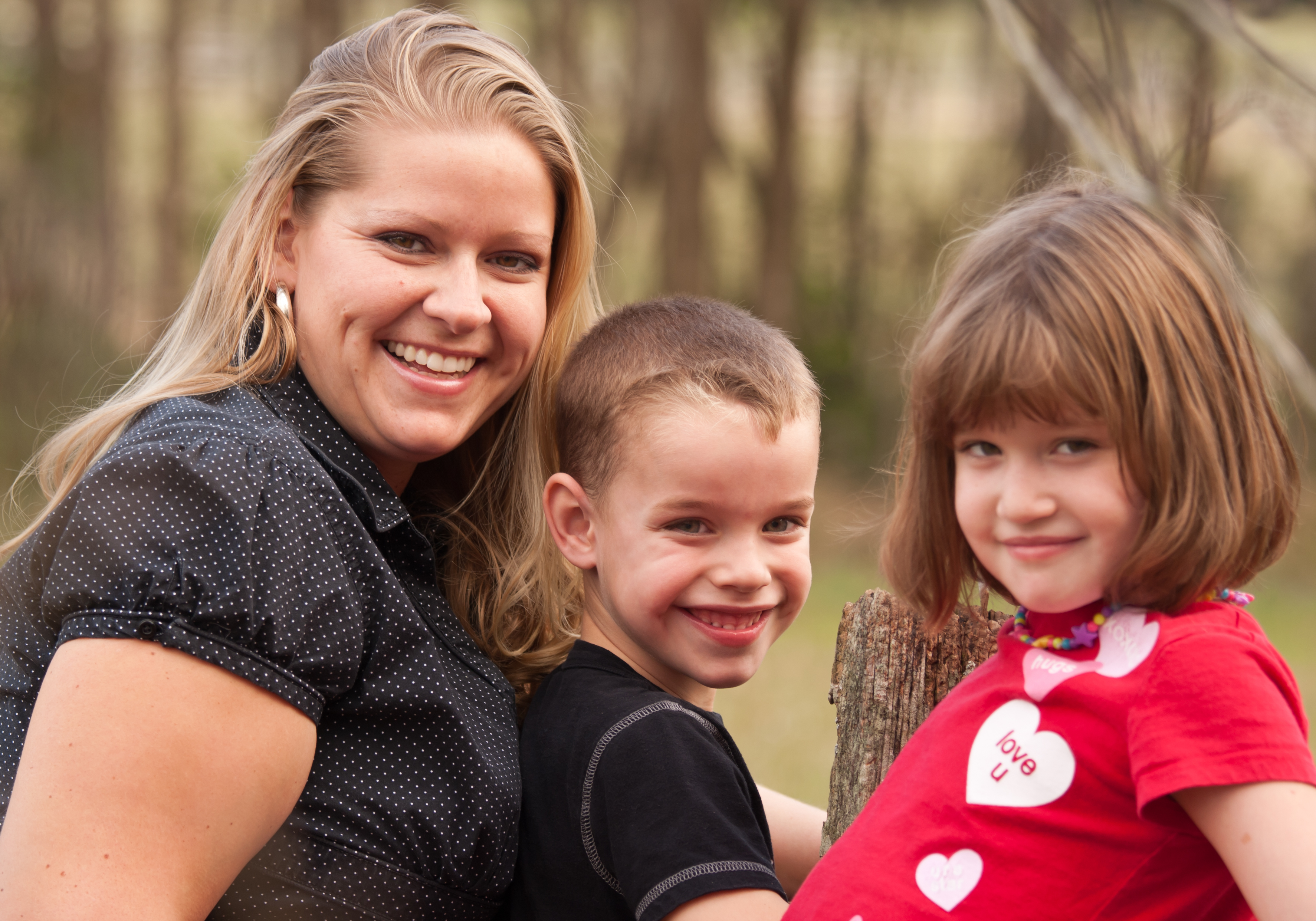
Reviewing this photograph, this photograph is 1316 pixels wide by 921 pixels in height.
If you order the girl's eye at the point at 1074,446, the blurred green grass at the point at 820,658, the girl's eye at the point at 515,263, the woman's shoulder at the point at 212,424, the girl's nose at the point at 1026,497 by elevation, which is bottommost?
the blurred green grass at the point at 820,658

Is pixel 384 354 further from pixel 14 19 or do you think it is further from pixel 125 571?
pixel 14 19

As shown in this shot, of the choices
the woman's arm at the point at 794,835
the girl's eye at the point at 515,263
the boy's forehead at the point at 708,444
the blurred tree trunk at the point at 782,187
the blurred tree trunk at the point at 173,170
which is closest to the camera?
the boy's forehead at the point at 708,444

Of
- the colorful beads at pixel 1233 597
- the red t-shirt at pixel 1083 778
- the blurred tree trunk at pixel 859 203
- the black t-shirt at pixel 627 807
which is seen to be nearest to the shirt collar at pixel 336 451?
the black t-shirt at pixel 627 807

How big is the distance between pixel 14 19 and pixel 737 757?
1049 centimetres

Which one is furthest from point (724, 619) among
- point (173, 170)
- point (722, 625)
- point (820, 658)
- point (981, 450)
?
point (173, 170)

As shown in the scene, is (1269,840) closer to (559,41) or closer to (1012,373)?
(1012,373)

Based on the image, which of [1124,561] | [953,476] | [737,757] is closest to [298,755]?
[737,757]

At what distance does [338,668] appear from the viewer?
1544mm

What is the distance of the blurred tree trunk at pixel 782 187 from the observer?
11422mm

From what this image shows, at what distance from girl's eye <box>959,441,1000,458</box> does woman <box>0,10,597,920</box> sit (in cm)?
76

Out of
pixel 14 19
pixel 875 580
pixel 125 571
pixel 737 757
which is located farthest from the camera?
pixel 14 19

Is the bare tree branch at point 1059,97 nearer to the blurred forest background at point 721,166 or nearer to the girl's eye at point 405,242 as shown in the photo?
the girl's eye at point 405,242

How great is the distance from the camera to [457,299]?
1875 millimetres

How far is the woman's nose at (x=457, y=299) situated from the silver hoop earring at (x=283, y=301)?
7.6 inches
